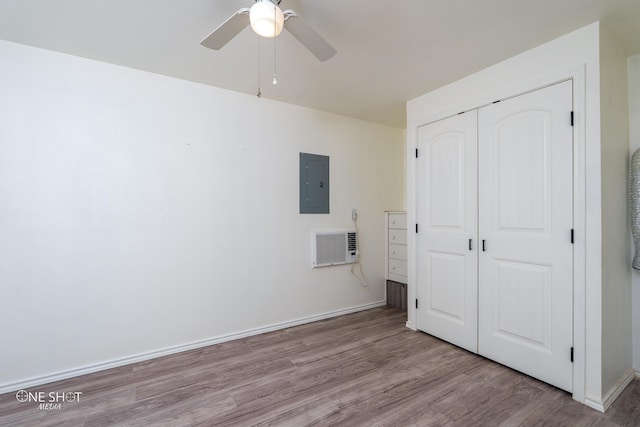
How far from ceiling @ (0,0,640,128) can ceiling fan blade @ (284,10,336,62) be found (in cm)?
25

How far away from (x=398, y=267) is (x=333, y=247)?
95 centimetres

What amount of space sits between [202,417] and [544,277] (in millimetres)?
2407

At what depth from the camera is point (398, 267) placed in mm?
3715

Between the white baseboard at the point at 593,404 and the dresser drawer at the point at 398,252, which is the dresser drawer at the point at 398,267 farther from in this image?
the white baseboard at the point at 593,404

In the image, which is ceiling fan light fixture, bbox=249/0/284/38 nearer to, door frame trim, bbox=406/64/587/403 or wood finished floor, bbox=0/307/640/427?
door frame trim, bbox=406/64/587/403

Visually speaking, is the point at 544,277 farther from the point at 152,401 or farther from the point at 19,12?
the point at 19,12

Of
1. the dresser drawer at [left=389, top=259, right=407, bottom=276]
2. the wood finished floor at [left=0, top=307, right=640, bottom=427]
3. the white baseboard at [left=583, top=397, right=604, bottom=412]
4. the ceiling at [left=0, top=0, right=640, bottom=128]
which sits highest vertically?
the ceiling at [left=0, top=0, right=640, bottom=128]

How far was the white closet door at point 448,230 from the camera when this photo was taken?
98.2 inches

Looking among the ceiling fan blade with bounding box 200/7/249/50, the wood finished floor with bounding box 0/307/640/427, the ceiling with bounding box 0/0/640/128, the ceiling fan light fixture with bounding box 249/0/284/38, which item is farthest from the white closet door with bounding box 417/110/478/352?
the ceiling fan blade with bounding box 200/7/249/50

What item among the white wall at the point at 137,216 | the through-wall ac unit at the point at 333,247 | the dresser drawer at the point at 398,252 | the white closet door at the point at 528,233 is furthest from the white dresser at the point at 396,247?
the white closet door at the point at 528,233

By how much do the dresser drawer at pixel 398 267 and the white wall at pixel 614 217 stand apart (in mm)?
1899

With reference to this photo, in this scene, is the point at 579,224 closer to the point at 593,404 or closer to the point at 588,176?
the point at 588,176

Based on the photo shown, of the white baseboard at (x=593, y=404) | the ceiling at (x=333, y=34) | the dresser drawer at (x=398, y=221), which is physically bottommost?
the white baseboard at (x=593, y=404)

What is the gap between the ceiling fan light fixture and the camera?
131 cm
